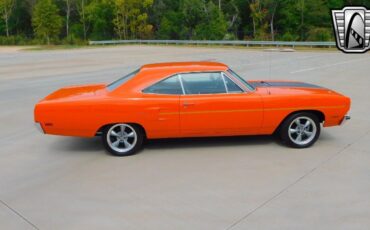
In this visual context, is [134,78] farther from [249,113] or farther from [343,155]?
[343,155]

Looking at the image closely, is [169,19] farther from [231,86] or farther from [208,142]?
[231,86]

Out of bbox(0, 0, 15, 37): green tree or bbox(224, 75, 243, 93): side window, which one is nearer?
bbox(224, 75, 243, 93): side window

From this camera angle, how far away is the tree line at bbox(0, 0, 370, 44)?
5384 cm

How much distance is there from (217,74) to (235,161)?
4.51 feet

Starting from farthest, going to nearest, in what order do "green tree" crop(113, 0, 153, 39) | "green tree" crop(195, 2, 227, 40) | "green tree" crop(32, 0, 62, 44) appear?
"green tree" crop(32, 0, 62, 44) → "green tree" crop(113, 0, 153, 39) → "green tree" crop(195, 2, 227, 40)

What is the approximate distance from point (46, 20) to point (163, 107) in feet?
223

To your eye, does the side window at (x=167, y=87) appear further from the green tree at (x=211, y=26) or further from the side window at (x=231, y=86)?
the green tree at (x=211, y=26)

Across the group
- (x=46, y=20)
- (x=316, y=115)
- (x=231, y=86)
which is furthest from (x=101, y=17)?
(x=316, y=115)

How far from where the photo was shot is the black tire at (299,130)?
598 centimetres

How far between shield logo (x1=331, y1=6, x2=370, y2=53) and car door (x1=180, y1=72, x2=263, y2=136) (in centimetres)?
1288

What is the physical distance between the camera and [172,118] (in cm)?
577

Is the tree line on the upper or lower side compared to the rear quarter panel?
upper

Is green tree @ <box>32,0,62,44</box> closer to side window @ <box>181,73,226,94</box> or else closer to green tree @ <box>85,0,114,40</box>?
green tree @ <box>85,0,114,40</box>

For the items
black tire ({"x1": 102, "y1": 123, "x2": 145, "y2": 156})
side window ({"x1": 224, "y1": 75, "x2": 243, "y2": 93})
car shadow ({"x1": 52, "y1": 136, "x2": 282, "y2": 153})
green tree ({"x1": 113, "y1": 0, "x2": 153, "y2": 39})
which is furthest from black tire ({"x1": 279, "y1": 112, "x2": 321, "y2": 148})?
green tree ({"x1": 113, "y1": 0, "x2": 153, "y2": 39})
